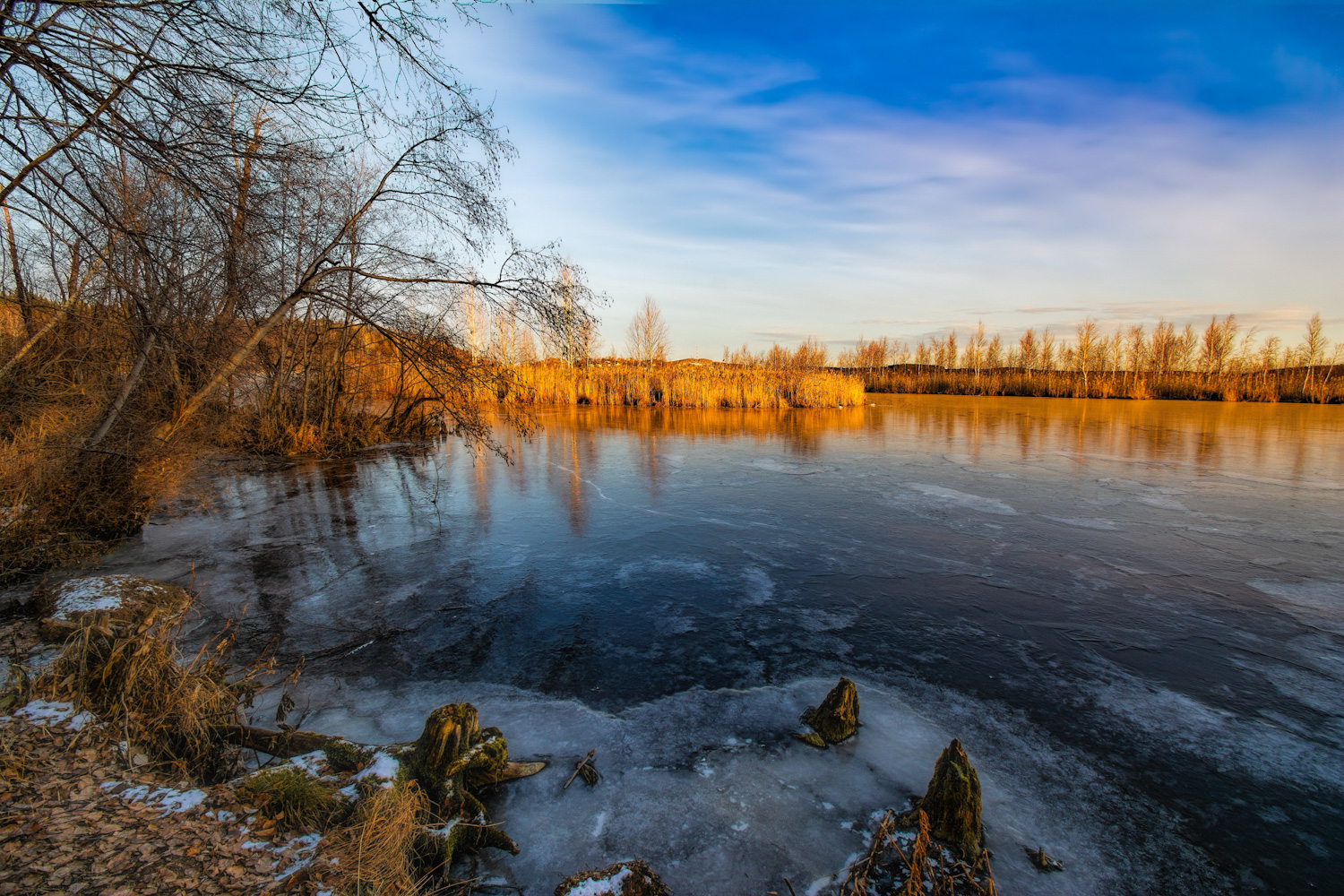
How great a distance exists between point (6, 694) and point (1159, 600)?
8.64m

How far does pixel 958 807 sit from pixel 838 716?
0.97 m

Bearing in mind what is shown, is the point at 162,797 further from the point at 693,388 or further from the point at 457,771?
the point at 693,388

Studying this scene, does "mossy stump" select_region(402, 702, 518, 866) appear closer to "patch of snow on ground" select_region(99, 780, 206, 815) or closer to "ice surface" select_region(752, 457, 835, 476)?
"patch of snow on ground" select_region(99, 780, 206, 815)

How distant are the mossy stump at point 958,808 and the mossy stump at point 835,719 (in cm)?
82

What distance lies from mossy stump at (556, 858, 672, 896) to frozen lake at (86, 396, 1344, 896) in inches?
7.9

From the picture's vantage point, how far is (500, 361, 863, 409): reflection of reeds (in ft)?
96.6

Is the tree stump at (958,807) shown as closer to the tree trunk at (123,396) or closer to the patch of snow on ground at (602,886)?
the patch of snow on ground at (602,886)

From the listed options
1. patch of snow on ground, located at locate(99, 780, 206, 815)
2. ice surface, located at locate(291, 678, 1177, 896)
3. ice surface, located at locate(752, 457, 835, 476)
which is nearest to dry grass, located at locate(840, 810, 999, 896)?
ice surface, located at locate(291, 678, 1177, 896)

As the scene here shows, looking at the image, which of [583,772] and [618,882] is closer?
[618,882]

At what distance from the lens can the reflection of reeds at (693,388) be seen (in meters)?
29.5

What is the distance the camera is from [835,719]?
12.0 ft

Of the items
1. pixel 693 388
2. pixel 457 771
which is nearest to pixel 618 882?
pixel 457 771

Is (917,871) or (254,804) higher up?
(254,804)

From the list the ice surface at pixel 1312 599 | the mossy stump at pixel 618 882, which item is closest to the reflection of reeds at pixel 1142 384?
the ice surface at pixel 1312 599
